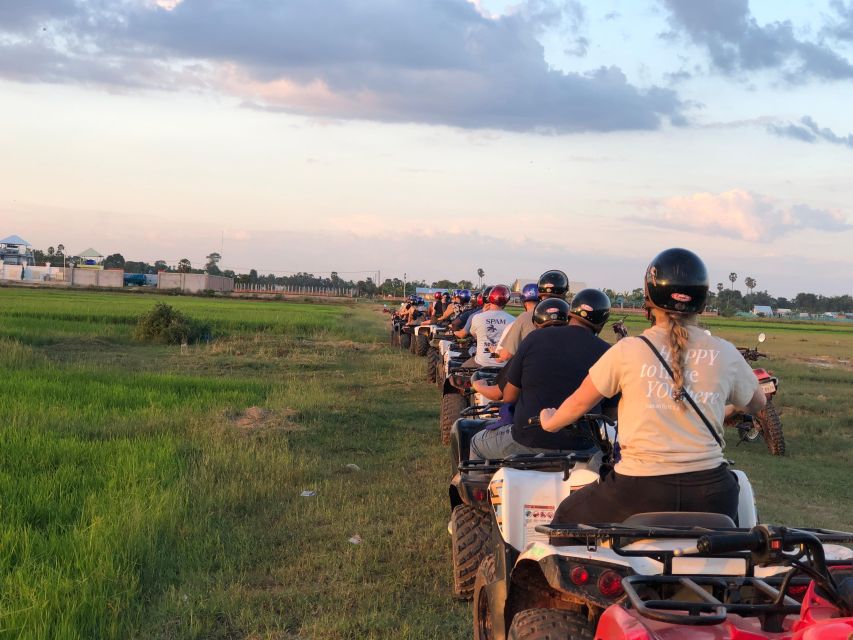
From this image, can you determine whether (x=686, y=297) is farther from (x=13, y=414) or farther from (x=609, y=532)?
(x=13, y=414)

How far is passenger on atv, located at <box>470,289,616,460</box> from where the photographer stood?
504 cm

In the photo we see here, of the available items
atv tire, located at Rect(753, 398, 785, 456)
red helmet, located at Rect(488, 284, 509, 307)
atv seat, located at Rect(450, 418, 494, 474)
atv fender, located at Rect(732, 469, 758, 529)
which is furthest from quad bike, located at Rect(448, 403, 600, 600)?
red helmet, located at Rect(488, 284, 509, 307)

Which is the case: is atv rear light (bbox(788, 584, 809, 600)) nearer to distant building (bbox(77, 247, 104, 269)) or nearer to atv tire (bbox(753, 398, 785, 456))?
atv tire (bbox(753, 398, 785, 456))

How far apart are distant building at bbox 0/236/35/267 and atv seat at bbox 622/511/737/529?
12345 cm

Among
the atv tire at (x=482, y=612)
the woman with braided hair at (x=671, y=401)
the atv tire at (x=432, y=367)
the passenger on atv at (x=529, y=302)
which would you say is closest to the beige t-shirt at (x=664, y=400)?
the woman with braided hair at (x=671, y=401)

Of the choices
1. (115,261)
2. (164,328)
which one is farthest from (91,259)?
(164,328)

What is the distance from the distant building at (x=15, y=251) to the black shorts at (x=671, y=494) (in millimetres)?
123174

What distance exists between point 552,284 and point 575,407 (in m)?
5.23

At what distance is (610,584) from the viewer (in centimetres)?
282

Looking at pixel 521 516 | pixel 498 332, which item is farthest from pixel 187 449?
pixel 521 516

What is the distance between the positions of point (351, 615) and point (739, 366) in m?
2.54

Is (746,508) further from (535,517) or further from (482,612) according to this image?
(482,612)

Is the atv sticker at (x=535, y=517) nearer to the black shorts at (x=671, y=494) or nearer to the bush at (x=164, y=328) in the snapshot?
the black shorts at (x=671, y=494)

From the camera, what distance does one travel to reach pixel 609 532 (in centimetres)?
292
